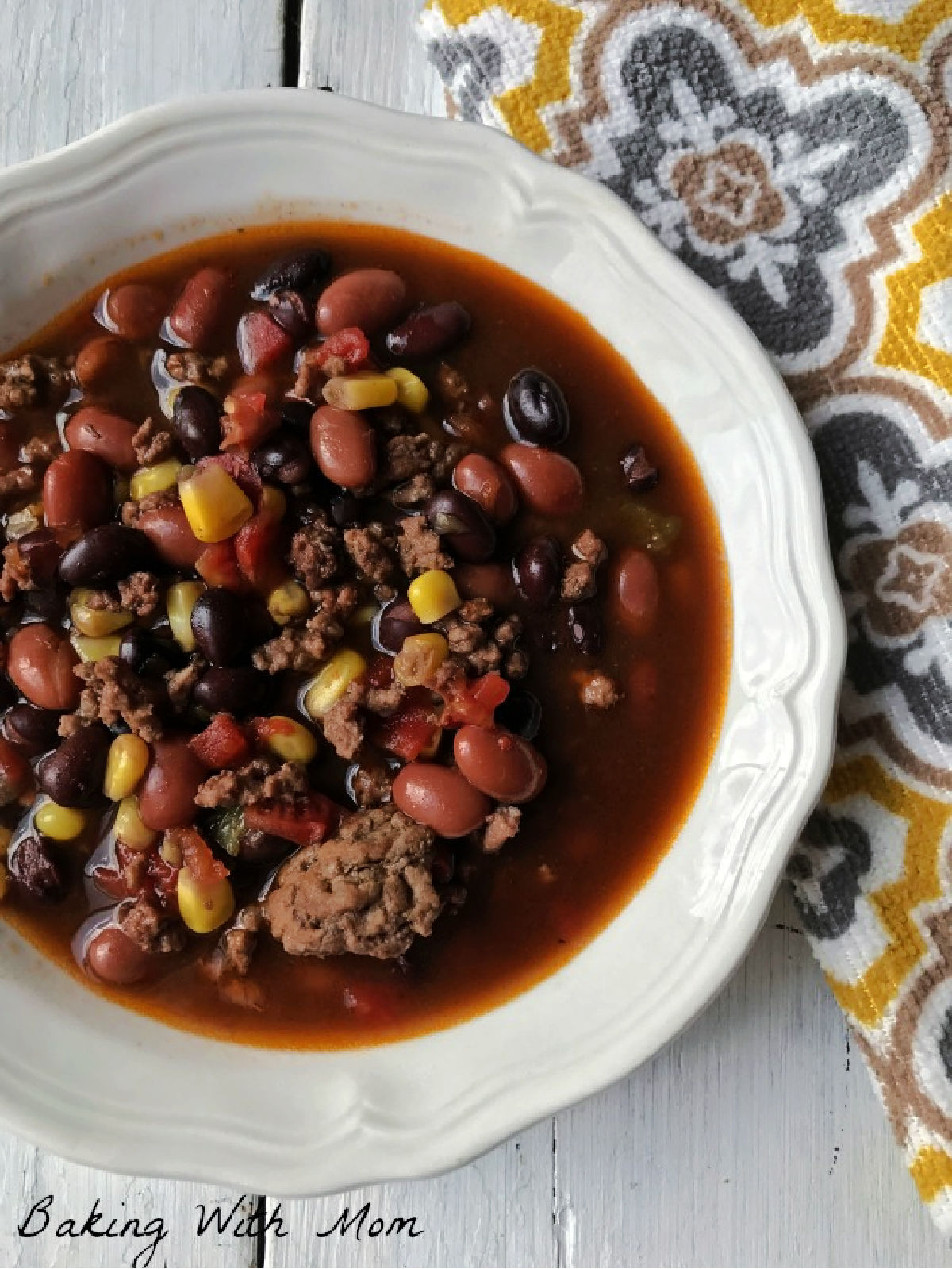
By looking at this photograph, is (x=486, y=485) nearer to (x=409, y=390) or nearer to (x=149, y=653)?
(x=409, y=390)

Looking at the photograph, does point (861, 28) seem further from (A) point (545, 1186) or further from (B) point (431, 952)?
(A) point (545, 1186)

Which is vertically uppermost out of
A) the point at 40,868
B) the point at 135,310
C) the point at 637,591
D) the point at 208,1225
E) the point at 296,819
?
the point at 135,310

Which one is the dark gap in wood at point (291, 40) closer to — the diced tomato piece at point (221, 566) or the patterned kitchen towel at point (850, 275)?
the patterned kitchen towel at point (850, 275)

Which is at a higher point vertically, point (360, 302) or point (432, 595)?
point (360, 302)

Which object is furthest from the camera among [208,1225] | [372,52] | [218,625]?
[372,52]

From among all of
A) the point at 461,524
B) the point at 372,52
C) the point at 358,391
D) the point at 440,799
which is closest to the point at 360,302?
the point at 358,391

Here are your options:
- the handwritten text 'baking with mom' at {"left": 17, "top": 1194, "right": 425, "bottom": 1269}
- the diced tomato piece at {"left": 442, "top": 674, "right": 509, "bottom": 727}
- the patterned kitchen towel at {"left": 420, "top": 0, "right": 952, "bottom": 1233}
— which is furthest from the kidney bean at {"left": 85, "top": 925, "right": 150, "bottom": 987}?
the patterned kitchen towel at {"left": 420, "top": 0, "right": 952, "bottom": 1233}

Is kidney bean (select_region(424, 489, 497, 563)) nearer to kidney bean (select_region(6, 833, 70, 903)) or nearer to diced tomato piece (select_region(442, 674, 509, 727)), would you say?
diced tomato piece (select_region(442, 674, 509, 727))
